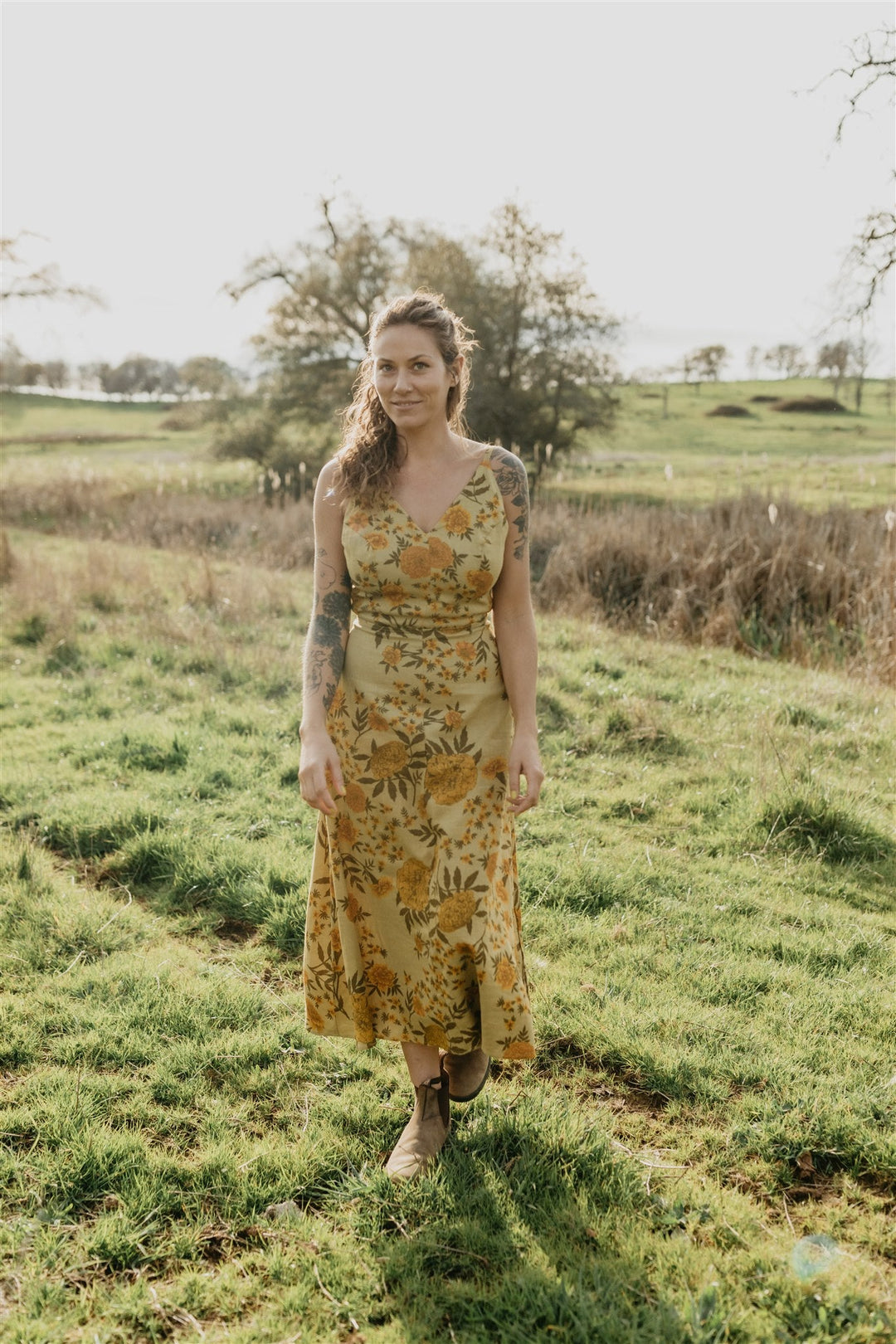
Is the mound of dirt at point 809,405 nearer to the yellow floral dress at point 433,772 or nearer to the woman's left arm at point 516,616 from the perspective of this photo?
the woman's left arm at point 516,616

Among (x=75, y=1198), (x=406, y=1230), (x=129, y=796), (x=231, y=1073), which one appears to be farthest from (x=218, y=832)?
(x=406, y=1230)

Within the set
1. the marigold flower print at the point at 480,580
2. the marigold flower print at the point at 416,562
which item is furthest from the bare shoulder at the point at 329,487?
the marigold flower print at the point at 480,580

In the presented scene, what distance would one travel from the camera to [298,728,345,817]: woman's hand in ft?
8.97

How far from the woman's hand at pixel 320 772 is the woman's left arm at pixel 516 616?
0.53 meters

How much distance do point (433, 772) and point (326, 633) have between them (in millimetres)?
541

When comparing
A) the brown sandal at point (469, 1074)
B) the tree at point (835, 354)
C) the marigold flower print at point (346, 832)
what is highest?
the tree at point (835, 354)

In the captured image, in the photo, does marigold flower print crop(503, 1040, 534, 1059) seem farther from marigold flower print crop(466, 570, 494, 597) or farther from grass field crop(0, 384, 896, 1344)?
marigold flower print crop(466, 570, 494, 597)

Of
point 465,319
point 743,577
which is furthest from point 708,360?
point 743,577

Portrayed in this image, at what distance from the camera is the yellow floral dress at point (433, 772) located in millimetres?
2811

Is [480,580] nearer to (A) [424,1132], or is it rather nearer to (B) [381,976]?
(B) [381,976]

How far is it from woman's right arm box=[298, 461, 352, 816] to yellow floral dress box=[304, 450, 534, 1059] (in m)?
0.04

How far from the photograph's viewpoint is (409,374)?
2.80 metres

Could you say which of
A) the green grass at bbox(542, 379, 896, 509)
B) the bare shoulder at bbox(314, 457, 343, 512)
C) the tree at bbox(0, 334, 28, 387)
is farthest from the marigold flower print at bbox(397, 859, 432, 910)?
the tree at bbox(0, 334, 28, 387)

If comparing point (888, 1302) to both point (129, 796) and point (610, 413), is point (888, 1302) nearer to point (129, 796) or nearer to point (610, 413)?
point (129, 796)
